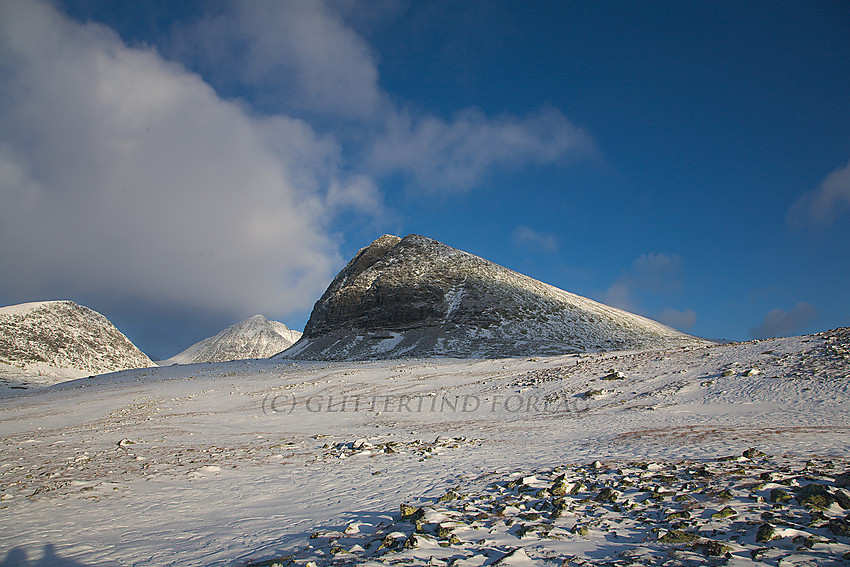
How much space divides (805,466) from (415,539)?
731 cm

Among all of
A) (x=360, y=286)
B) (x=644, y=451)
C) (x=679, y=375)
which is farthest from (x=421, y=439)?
(x=360, y=286)

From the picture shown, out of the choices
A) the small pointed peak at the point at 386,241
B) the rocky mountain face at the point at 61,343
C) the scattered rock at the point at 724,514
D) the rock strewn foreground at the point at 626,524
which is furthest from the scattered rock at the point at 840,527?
the small pointed peak at the point at 386,241

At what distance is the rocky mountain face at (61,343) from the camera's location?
76.1 metres

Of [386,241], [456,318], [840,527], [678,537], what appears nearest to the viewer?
[840,527]

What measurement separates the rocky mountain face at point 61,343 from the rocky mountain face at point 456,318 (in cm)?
4105

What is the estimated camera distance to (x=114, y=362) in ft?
300

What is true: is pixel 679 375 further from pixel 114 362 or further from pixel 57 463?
pixel 114 362

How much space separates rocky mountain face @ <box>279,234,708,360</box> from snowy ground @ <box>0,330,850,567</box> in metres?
40.9

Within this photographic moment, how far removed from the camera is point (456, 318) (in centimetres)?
7375

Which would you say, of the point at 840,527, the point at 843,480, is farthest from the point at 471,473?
the point at 843,480

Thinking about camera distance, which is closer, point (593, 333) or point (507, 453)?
point (507, 453)

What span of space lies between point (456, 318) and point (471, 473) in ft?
212

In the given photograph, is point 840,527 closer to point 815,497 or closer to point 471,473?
point 815,497

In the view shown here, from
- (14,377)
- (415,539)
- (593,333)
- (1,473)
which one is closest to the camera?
(415,539)
